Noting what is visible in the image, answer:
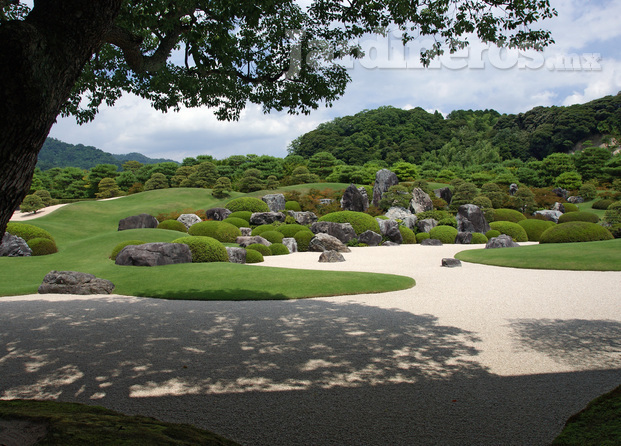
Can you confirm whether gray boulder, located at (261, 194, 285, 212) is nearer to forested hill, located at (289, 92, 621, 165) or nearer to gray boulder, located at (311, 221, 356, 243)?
gray boulder, located at (311, 221, 356, 243)

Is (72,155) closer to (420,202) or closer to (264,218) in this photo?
(264,218)

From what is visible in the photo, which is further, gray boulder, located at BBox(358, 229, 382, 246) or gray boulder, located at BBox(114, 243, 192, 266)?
gray boulder, located at BBox(358, 229, 382, 246)

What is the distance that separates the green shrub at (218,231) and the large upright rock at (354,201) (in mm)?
10428

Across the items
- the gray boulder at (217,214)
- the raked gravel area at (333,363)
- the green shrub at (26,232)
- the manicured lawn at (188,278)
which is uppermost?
the gray boulder at (217,214)

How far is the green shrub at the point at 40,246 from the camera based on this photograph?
14672mm

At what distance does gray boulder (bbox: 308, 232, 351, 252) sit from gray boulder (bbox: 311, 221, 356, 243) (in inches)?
107

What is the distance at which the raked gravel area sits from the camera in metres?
2.97

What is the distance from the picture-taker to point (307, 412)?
3.10m

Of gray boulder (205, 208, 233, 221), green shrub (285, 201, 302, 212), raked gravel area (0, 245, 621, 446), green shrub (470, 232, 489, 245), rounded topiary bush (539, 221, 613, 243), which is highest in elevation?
green shrub (285, 201, 302, 212)

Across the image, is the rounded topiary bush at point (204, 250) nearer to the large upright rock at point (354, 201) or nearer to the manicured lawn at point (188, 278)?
the manicured lawn at point (188, 278)

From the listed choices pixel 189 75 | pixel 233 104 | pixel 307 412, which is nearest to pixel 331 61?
pixel 233 104

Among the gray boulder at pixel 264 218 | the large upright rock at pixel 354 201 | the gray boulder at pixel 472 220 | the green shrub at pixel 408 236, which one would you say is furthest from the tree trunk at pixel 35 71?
the large upright rock at pixel 354 201

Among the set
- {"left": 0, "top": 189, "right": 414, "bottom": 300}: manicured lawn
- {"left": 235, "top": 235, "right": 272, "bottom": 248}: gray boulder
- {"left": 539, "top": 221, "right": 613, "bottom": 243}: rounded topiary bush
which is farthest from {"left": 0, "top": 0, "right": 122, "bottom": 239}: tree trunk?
{"left": 539, "top": 221, "right": 613, "bottom": 243}: rounded topiary bush

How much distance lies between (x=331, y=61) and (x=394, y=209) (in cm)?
1959
